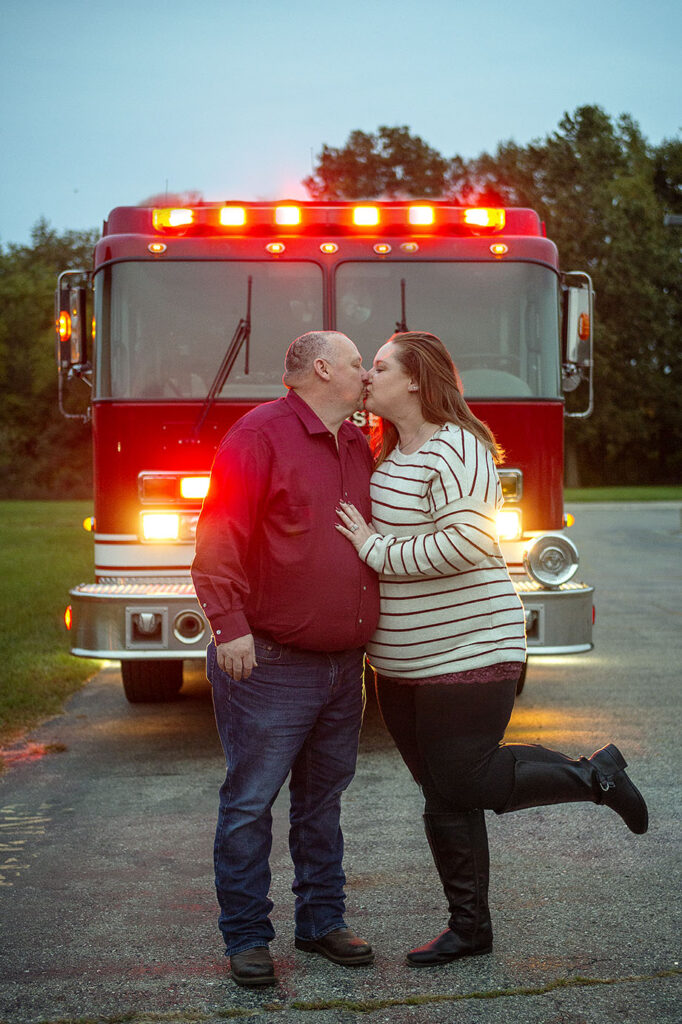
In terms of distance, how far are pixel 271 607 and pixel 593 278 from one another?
58812 mm

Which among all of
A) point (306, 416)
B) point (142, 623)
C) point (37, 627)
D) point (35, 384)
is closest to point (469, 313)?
point (142, 623)

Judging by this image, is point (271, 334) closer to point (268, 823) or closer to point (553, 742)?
point (553, 742)

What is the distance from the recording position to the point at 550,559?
6.39 meters

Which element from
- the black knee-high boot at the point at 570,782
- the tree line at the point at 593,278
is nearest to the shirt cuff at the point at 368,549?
the black knee-high boot at the point at 570,782

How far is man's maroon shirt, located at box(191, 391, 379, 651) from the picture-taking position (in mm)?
3561

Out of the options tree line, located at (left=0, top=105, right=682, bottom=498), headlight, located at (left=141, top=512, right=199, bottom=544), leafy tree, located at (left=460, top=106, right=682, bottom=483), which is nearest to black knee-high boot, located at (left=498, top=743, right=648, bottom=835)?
headlight, located at (left=141, top=512, right=199, bottom=544)

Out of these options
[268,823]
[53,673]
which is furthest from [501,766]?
[53,673]

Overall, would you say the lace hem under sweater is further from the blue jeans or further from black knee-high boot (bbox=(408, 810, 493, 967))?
black knee-high boot (bbox=(408, 810, 493, 967))

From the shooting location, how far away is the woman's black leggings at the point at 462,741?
11.9 ft

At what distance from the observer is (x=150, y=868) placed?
4.68 meters

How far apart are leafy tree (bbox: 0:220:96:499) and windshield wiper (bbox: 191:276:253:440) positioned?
48590 mm

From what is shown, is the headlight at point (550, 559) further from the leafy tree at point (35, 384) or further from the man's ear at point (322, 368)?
the leafy tree at point (35, 384)

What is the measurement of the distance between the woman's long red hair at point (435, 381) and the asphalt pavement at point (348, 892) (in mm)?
1506

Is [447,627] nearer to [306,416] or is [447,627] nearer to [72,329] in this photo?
[306,416]
